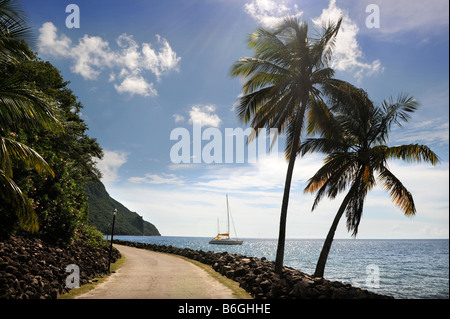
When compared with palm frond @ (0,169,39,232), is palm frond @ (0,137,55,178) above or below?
above

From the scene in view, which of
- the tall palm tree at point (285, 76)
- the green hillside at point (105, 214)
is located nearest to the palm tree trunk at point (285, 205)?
the tall palm tree at point (285, 76)

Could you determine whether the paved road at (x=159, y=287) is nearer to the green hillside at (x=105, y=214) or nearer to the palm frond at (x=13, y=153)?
the palm frond at (x=13, y=153)

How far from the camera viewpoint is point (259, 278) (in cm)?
1156

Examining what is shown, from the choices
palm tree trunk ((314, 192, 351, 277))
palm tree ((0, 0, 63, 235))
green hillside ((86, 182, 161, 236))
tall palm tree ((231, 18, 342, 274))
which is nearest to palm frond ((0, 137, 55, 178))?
palm tree ((0, 0, 63, 235))

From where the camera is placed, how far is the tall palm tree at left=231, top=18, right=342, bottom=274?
14.0 meters

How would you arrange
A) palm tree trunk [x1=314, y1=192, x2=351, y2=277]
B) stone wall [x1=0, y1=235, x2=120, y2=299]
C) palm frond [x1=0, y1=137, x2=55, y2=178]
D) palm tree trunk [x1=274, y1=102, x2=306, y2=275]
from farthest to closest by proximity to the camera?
1. palm tree trunk [x1=314, y1=192, x2=351, y2=277]
2. palm tree trunk [x1=274, y1=102, x2=306, y2=275]
3. stone wall [x1=0, y1=235, x2=120, y2=299]
4. palm frond [x1=0, y1=137, x2=55, y2=178]

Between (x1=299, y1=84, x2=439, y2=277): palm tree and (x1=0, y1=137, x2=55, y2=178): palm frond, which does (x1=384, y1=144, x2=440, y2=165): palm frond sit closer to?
(x1=299, y1=84, x2=439, y2=277): palm tree

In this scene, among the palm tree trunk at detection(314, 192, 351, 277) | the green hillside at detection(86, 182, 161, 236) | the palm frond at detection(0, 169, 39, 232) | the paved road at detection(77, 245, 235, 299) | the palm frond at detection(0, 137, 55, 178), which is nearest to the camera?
the palm frond at detection(0, 137, 55, 178)

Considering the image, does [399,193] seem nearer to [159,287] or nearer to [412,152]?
[412,152]

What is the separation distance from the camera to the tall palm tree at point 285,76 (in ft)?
46.0

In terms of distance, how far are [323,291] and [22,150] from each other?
35.9 feet

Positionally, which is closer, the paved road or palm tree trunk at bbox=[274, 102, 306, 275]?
the paved road

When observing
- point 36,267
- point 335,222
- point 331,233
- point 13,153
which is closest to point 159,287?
point 36,267
